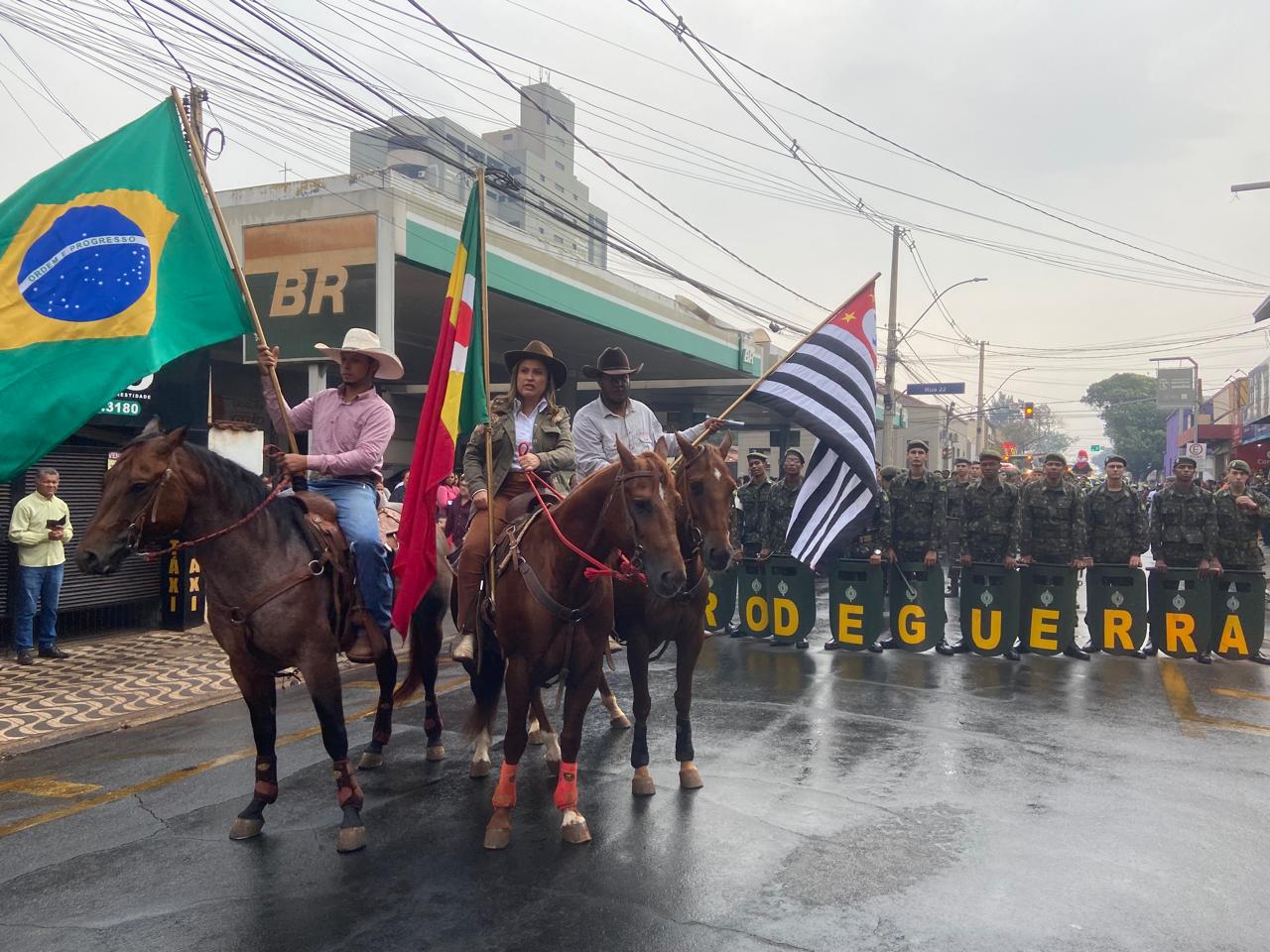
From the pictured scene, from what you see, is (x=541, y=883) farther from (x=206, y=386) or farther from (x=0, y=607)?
(x=206, y=386)

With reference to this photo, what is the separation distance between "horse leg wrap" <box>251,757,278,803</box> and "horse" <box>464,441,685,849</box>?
120cm

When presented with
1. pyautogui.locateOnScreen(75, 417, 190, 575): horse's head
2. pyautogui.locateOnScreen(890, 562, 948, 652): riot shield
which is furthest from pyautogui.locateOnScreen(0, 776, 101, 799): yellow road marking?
pyautogui.locateOnScreen(890, 562, 948, 652): riot shield

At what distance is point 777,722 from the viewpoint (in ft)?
23.0

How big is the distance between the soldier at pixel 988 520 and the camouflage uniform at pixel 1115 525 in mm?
762

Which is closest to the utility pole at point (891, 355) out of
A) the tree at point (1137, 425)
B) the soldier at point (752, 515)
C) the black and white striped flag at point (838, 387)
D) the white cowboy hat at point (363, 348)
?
the soldier at point (752, 515)

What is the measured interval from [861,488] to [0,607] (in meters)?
9.22

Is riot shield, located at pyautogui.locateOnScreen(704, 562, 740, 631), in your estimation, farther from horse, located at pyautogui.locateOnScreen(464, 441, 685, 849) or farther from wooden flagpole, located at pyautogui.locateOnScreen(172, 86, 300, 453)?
wooden flagpole, located at pyautogui.locateOnScreen(172, 86, 300, 453)

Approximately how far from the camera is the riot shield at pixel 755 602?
35.4ft

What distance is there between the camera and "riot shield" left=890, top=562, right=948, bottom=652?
10.0 m

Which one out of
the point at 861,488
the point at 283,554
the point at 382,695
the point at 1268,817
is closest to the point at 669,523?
the point at 283,554

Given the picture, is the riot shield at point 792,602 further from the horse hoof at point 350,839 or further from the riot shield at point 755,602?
the horse hoof at point 350,839

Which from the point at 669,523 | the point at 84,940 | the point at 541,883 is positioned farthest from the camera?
the point at 669,523

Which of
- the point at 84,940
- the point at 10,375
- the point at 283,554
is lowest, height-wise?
the point at 84,940

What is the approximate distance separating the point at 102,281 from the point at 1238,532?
1032 centimetres
